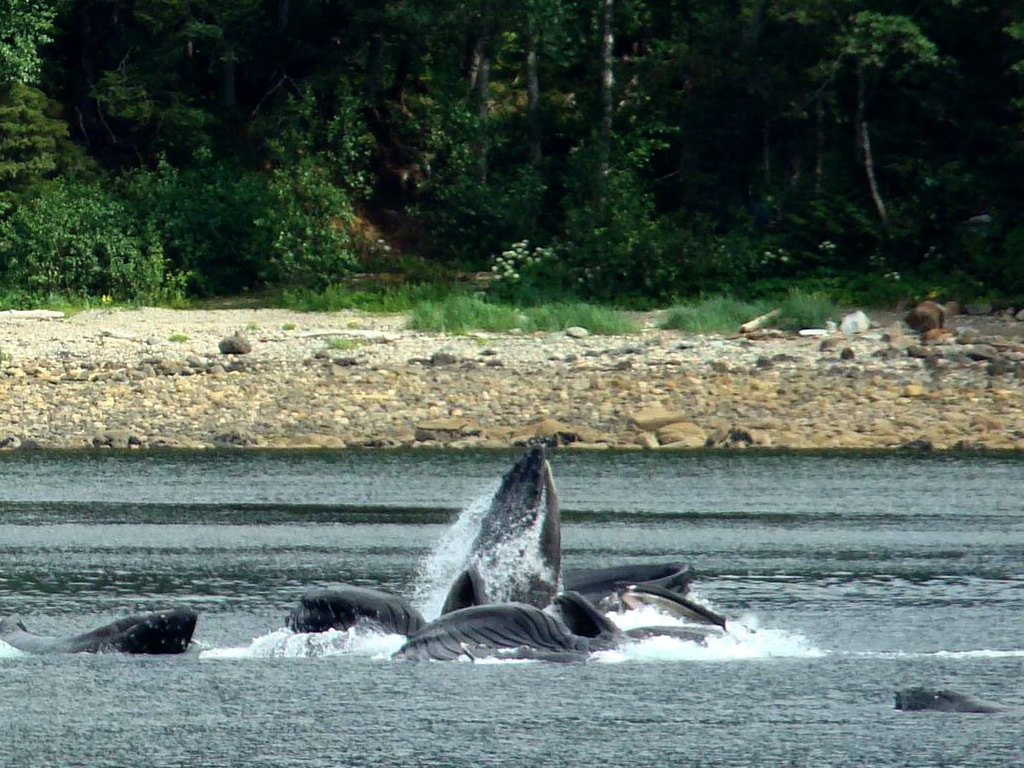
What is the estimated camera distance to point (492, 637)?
36.7ft

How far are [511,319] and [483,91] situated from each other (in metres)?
10.0

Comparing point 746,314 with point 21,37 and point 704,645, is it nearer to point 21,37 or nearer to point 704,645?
point 21,37

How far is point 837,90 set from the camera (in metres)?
38.1

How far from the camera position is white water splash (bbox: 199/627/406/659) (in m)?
11.6

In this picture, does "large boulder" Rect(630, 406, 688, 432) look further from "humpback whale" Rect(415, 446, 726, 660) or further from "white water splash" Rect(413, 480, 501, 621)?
"humpback whale" Rect(415, 446, 726, 660)

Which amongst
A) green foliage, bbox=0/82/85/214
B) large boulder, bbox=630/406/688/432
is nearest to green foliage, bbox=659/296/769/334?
large boulder, bbox=630/406/688/432

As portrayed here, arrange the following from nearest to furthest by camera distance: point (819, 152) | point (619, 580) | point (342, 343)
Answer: point (619, 580)
point (342, 343)
point (819, 152)

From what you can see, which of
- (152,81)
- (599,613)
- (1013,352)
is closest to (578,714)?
(599,613)

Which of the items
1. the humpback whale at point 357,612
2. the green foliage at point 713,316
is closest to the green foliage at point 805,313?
the green foliage at point 713,316

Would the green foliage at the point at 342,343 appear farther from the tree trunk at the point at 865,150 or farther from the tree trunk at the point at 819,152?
the tree trunk at the point at 819,152

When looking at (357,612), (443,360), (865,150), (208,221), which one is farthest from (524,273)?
(357,612)

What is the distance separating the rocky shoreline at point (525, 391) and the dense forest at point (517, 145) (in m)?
4.65

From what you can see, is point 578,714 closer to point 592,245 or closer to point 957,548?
point 957,548

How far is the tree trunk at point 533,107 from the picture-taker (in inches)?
1635
